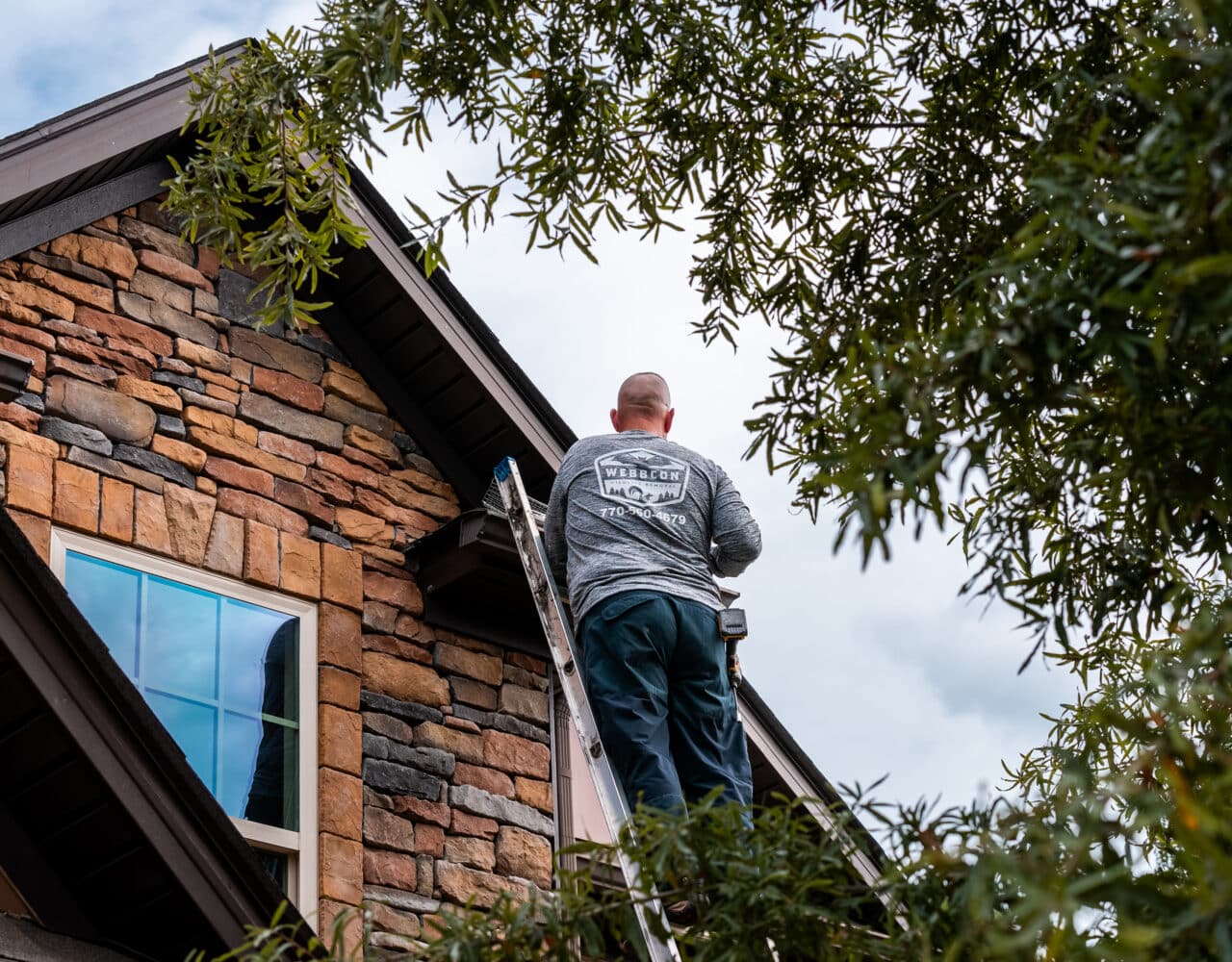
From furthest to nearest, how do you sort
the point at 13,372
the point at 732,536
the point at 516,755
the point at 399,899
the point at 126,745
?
the point at 516,755
the point at 399,899
the point at 13,372
the point at 732,536
the point at 126,745

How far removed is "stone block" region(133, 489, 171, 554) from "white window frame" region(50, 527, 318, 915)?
49mm

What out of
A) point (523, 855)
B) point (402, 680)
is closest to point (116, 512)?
point (402, 680)

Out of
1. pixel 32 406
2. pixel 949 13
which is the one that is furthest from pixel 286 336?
pixel 949 13

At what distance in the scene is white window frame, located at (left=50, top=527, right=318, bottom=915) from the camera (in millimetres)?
6078

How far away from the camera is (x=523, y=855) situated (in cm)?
681

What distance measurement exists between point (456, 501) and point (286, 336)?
112cm

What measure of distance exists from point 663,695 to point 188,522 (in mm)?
2505

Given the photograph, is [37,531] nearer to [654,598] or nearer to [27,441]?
[27,441]

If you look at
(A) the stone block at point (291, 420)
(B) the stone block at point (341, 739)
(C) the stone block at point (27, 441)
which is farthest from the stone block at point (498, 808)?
(C) the stone block at point (27, 441)

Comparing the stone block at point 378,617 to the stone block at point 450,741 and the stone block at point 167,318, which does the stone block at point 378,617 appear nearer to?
the stone block at point 450,741

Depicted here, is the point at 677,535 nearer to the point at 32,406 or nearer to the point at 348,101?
the point at 348,101

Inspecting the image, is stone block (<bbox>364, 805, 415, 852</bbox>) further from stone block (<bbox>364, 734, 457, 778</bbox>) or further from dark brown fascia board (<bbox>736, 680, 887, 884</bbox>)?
dark brown fascia board (<bbox>736, 680, 887, 884</bbox>)

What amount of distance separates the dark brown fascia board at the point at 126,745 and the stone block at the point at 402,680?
1843 millimetres

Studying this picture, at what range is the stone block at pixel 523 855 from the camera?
673cm
